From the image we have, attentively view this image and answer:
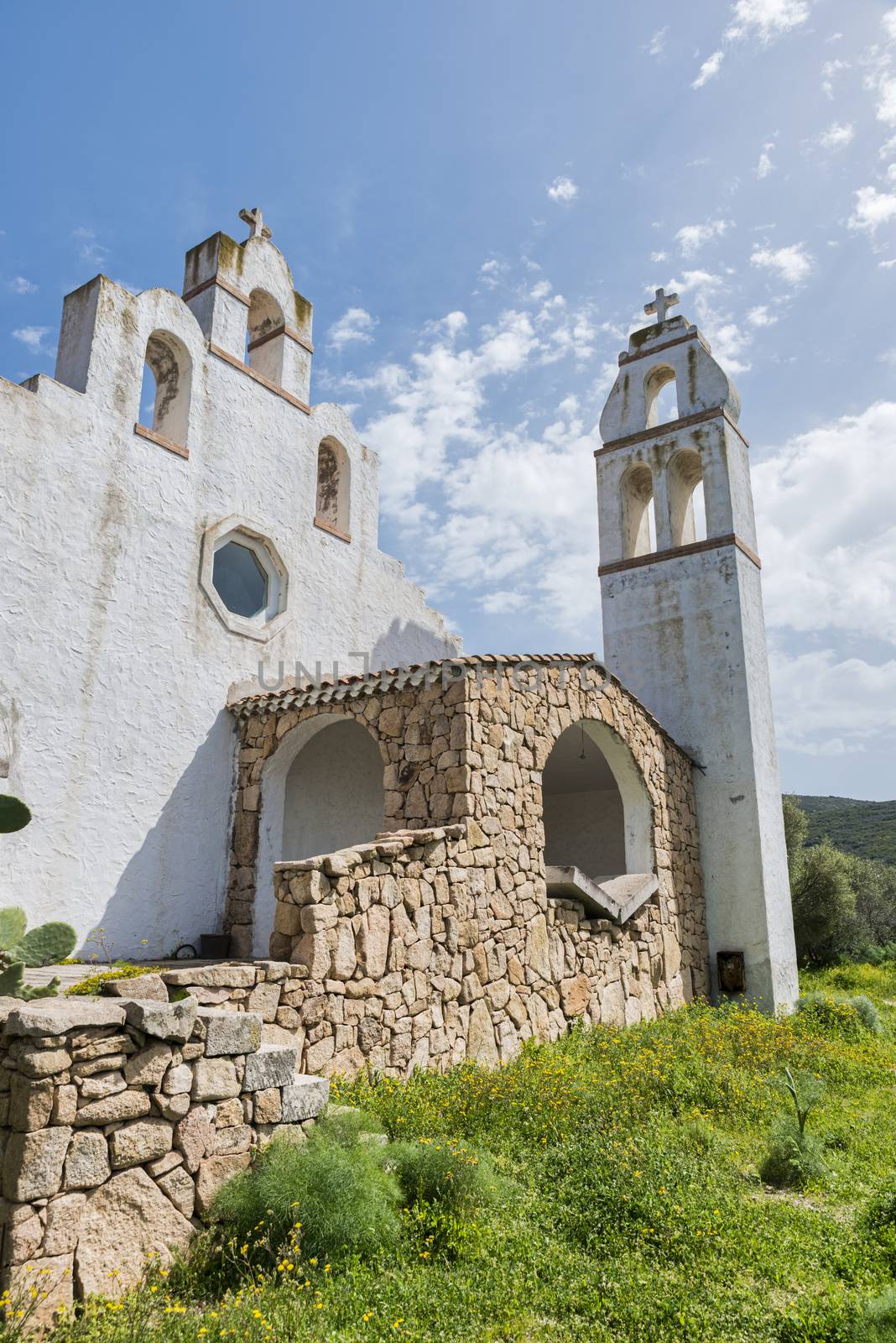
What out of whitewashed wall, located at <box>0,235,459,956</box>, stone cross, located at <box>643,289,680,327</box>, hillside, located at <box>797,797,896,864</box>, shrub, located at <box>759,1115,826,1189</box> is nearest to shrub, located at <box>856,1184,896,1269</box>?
shrub, located at <box>759,1115,826,1189</box>

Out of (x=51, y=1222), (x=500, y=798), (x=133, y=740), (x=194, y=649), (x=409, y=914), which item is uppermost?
(x=194, y=649)

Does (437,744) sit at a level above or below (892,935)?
above

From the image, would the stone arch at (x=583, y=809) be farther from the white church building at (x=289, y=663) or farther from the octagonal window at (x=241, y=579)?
the octagonal window at (x=241, y=579)

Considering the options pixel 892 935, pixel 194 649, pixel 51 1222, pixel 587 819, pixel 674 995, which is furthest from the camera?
pixel 892 935

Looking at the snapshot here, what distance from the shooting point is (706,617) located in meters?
12.7

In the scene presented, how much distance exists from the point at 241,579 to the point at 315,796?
272 centimetres

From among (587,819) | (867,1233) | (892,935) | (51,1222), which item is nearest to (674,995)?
(587,819)

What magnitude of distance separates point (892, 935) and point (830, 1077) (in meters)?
15.4

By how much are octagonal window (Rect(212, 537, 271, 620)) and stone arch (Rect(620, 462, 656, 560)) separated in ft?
19.7

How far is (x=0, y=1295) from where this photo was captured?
11.1 ft

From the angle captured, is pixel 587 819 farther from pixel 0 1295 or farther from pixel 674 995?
pixel 0 1295

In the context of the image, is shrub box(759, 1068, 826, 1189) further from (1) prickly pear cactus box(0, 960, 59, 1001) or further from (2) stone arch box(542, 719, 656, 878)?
(2) stone arch box(542, 719, 656, 878)

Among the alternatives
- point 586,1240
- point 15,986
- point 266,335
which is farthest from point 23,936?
point 266,335

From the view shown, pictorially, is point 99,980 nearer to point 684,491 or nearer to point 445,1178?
point 445,1178
